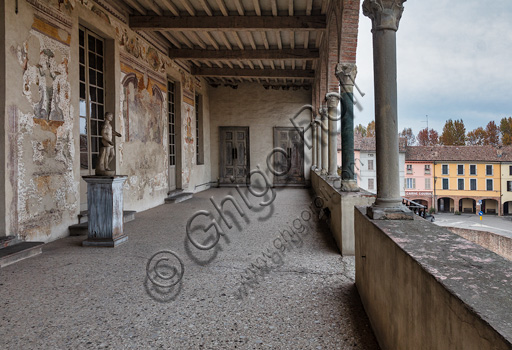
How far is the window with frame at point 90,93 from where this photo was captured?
6098 mm

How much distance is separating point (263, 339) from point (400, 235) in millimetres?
1096

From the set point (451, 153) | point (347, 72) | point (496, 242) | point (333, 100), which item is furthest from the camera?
point (451, 153)

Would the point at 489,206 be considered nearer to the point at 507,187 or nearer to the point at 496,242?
the point at 507,187

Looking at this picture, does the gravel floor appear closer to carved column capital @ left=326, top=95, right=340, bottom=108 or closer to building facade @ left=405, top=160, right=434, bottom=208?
carved column capital @ left=326, top=95, right=340, bottom=108

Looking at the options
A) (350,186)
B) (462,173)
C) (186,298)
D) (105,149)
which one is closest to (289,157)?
(350,186)

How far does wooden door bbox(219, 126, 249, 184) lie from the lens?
1505cm

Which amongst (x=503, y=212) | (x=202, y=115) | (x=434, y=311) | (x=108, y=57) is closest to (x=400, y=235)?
(x=434, y=311)

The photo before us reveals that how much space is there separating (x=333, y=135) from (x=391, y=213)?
4961 mm

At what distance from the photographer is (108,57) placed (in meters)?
6.77

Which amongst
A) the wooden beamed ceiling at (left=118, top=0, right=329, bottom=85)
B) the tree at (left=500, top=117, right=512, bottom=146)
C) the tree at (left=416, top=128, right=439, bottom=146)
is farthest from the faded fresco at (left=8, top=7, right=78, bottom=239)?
the tree at (left=416, top=128, right=439, bottom=146)

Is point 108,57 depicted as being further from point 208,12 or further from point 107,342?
point 107,342

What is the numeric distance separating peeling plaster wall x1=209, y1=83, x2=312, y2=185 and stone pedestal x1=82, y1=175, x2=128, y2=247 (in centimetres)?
1028

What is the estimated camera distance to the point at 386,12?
288 centimetres

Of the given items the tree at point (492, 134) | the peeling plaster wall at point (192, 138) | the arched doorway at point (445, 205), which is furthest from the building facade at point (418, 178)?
the tree at point (492, 134)
